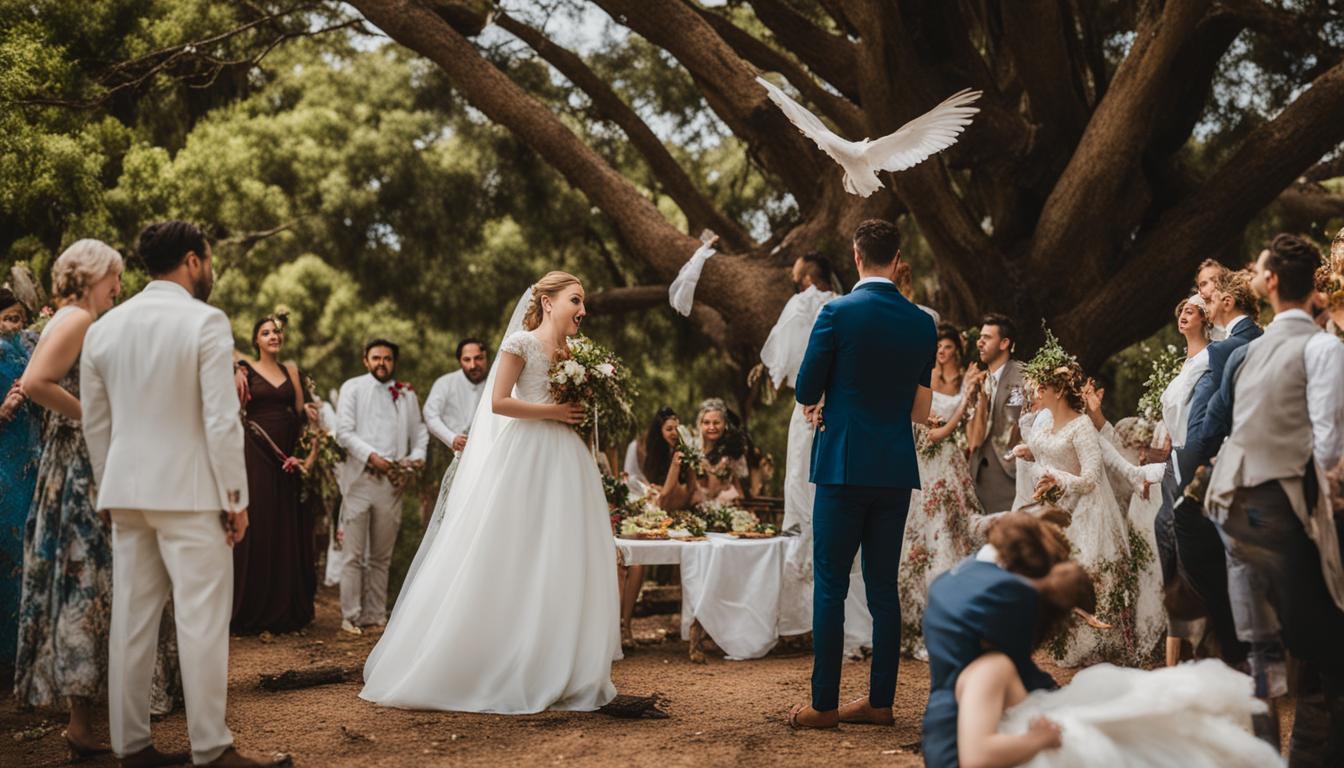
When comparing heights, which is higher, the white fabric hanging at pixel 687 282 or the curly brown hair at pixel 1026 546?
the white fabric hanging at pixel 687 282

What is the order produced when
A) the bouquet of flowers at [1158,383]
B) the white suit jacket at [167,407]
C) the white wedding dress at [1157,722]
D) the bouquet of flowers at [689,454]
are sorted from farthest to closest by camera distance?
the bouquet of flowers at [689,454] < the bouquet of flowers at [1158,383] < the white suit jacket at [167,407] < the white wedding dress at [1157,722]

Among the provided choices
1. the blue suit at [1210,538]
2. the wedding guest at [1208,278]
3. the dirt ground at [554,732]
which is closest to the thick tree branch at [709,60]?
the wedding guest at [1208,278]

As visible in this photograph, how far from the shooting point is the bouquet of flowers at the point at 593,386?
19.1ft

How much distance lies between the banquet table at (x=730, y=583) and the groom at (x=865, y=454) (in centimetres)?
241

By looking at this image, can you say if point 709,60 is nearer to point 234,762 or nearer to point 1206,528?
point 1206,528

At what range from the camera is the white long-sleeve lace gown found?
5461 mm

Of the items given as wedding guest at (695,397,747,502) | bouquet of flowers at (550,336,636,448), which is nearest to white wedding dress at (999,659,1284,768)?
bouquet of flowers at (550,336,636,448)

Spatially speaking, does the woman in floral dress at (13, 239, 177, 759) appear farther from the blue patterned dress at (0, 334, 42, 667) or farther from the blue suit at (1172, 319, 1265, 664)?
the blue suit at (1172, 319, 1265, 664)

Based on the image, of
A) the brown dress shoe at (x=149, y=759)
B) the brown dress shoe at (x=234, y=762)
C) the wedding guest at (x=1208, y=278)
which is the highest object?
A: the wedding guest at (x=1208, y=278)

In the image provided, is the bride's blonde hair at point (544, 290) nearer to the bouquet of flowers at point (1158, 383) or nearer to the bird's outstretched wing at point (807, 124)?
the bird's outstretched wing at point (807, 124)

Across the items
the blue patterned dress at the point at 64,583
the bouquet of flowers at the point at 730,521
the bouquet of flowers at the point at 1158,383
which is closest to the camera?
the blue patterned dress at the point at 64,583

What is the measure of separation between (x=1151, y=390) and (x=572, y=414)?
335 centimetres

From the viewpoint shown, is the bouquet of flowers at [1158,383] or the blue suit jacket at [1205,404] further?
the bouquet of flowers at [1158,383]

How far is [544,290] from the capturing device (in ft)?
19.4
